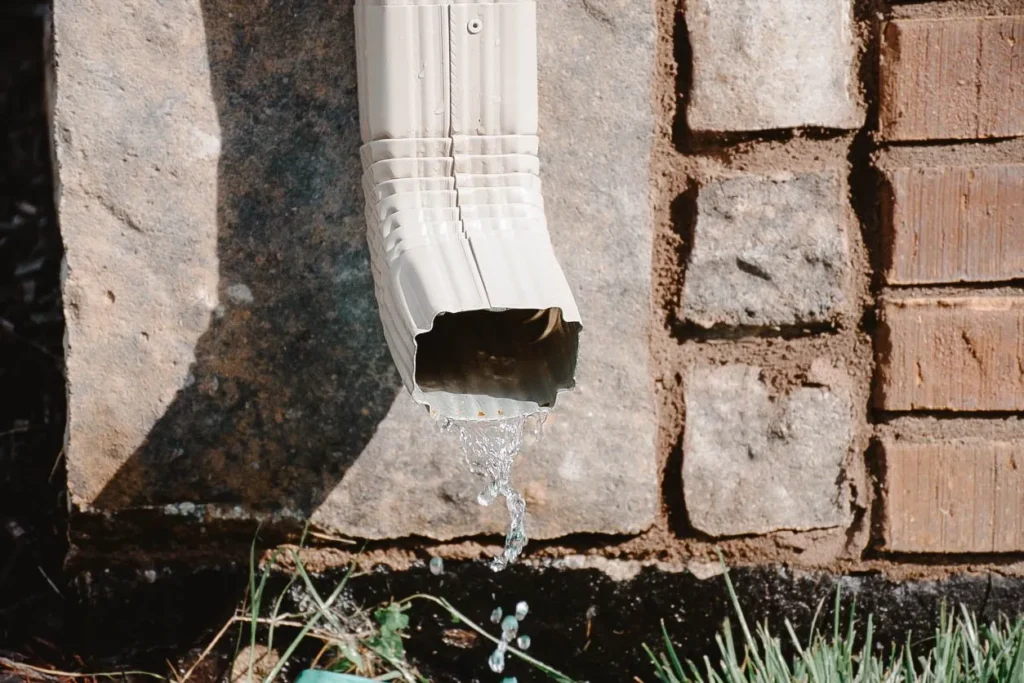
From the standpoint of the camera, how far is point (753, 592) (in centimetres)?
102

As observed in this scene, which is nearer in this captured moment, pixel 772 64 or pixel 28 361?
pixel 772 64

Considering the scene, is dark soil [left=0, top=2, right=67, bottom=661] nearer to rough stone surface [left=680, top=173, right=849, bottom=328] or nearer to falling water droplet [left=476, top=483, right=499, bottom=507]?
falling water droplet [left=476, top=483, right=499, bottom=507]

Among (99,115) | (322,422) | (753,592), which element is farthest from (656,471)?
(99,115)

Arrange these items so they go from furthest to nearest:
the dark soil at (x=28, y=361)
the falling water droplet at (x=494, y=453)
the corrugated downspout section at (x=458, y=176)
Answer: the dark soil at (x=28, y=361) → the falling water droplet at (x=494, y=453) → the corrugated downspout section at (x=458, y=176)

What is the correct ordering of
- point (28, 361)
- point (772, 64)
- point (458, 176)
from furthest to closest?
point (28, 361), point (772, 64), point (458, 176)

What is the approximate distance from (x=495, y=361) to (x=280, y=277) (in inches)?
8.6

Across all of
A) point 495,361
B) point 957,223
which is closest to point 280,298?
point 495,361

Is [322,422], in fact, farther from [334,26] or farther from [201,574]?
[334,26]

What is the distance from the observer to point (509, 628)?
1.01m

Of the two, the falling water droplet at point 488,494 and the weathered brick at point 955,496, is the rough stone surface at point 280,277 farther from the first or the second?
the weathered brick at point 955,496

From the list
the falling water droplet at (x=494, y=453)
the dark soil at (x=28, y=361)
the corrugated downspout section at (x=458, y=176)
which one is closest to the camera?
the corrugated downspout section at (x=458, y=176)

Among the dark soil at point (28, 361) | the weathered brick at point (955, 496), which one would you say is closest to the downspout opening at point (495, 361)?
the weathered brick at point (955, 496)

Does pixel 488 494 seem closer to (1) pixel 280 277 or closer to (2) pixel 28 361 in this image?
(1) pixel 280 277

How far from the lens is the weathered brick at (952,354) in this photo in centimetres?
97
